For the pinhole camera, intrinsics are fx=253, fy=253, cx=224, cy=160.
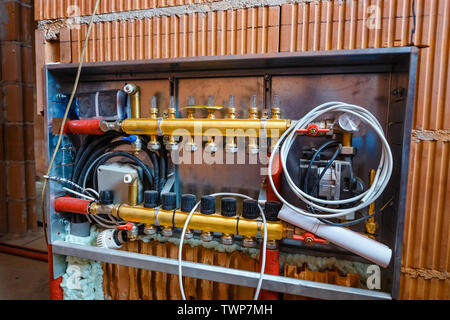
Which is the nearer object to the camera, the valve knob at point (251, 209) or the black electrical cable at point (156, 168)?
the valve knob at point (251, 209)

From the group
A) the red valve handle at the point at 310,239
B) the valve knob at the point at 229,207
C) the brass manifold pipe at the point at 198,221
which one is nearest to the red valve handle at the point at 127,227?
the brass manifold pipe at the point at 198,221

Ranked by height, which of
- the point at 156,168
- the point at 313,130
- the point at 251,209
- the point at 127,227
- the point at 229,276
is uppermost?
the point at 313,130

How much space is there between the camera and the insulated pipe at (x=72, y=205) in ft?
3.40

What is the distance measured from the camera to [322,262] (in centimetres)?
97

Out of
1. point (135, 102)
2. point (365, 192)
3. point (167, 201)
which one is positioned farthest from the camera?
point (135, 102)

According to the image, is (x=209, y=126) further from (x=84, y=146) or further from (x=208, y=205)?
(x=84, y=146)

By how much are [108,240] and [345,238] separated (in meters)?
0.91

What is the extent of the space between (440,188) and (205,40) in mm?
1003

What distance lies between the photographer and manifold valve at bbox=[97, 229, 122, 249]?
105 centimetres

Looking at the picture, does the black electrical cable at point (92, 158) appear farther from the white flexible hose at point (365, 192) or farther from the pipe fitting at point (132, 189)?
the white flexible hose at point (365, 192)

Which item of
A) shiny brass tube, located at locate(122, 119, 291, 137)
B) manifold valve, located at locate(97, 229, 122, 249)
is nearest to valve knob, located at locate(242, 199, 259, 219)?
shiny brass tube, located at locate(122, 119, 291, 137)

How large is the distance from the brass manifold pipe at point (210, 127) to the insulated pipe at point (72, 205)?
0.36 meters

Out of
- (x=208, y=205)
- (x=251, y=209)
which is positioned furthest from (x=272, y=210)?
(x=208, y=205)

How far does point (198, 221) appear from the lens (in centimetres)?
91
